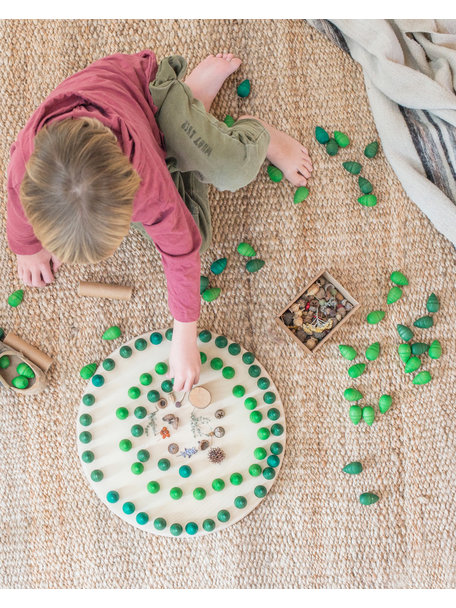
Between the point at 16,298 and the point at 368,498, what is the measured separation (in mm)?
729

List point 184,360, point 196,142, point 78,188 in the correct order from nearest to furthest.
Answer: point 78,188 < point 196,142 < point 184,360

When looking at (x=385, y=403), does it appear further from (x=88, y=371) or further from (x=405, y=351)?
(x=88, y=371)

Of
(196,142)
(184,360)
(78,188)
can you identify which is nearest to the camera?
(78,188)

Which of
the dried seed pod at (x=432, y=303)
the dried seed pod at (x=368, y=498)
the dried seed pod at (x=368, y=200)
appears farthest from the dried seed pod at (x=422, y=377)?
the dried seed pod at (x=368, y=200)

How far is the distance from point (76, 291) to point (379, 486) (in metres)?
0.66

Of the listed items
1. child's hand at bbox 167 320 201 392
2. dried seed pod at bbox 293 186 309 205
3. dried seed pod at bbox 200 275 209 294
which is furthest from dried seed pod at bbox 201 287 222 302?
dried seed pod at bbox 293 186 309 205

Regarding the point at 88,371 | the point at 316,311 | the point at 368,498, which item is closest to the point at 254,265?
the point at 316,311

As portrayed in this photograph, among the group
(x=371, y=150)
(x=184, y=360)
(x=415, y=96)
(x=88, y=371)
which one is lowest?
(x=88, y=371)

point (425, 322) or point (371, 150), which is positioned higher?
point (371, 150)

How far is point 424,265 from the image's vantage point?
103 cm

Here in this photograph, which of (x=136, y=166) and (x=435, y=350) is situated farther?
(x=435, y=350)

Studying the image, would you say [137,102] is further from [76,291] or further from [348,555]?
[348,555]

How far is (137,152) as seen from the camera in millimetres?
675

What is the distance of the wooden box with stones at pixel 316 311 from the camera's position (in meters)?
1.01
